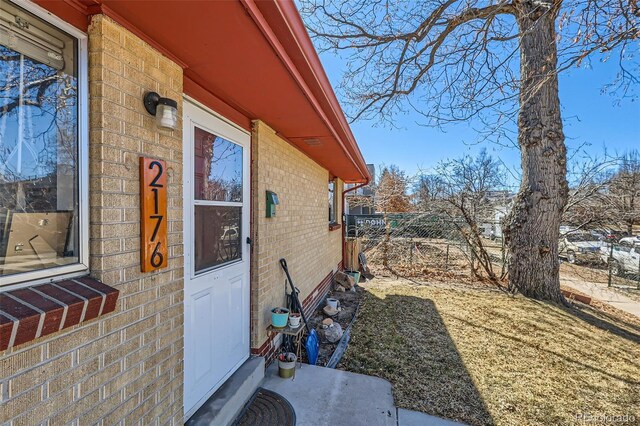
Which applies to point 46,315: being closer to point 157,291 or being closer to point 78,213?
point 78,213

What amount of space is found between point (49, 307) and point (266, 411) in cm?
209

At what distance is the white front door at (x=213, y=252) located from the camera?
2.22m

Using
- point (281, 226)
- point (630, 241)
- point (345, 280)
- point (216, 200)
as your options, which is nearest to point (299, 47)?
point (216, 200)

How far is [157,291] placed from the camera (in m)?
1.73

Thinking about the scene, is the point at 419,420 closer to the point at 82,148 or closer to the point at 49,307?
the point at 49,307

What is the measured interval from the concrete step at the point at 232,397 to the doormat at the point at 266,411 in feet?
0.18

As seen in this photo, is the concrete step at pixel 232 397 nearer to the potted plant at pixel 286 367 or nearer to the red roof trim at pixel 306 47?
the potted plant at pixel 286 367

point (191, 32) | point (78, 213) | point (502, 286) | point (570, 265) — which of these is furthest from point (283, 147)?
point (570, 265)

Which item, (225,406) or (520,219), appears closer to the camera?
(225,406)

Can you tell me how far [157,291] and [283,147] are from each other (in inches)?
103

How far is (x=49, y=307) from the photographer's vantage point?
108 cm

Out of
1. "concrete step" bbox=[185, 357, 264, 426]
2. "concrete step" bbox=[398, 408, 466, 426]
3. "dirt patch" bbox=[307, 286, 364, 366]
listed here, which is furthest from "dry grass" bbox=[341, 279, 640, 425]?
"concrete step" bbox=[185, 357, 264, 426]

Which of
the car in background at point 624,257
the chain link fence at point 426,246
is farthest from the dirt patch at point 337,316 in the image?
the car in background at point 624,257

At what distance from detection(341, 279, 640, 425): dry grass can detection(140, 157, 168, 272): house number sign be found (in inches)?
101
